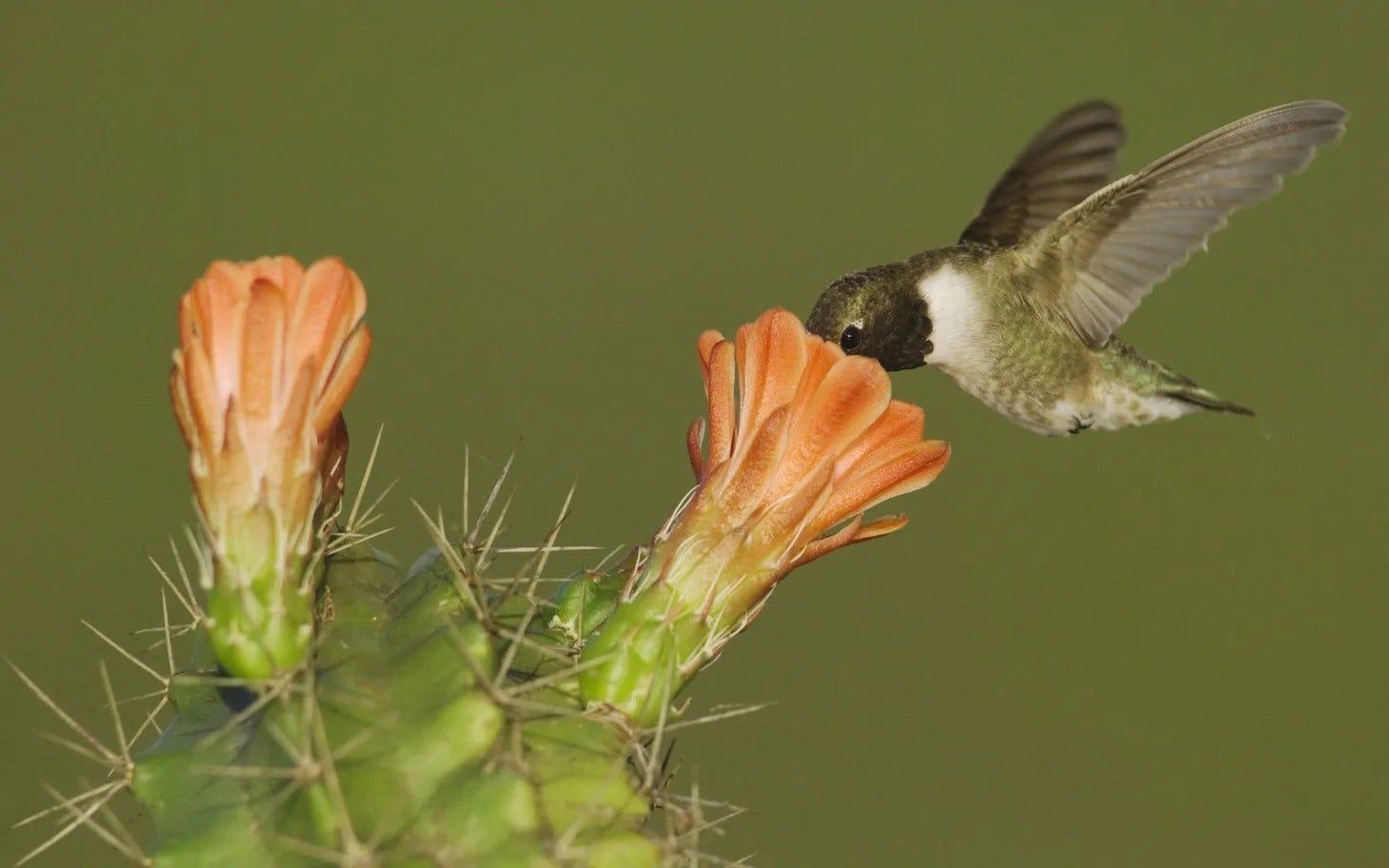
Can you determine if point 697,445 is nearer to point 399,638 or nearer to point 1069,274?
point 399,638

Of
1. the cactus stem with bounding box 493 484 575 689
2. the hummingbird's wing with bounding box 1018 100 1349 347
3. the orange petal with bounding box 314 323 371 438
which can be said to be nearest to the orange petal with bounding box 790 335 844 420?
the cactus stem with bounding box 493 484 575 689

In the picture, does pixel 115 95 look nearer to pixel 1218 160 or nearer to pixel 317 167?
pixel 317 167

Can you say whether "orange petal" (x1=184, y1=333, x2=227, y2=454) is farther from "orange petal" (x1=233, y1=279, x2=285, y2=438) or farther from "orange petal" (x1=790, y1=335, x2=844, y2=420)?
"orange petal" (x1=790, y1=335, x2=844, y2=420)

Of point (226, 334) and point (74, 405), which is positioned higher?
point (226, 334)

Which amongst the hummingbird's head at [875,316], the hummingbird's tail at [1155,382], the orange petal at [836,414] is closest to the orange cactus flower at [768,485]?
the orange petal at [836,414]

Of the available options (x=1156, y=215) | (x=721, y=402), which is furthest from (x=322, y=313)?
(x=1156, y=215)

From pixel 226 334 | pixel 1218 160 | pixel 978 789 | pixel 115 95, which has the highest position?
pixel 1218 160

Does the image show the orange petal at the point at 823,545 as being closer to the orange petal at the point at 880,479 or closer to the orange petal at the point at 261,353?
the orange petal at the point at 880,479

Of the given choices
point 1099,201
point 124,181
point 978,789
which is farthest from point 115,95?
point 1099,201
